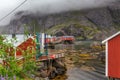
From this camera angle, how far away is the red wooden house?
1101 inches

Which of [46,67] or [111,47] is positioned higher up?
[111,47]

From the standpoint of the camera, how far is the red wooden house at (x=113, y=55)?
91.7ft

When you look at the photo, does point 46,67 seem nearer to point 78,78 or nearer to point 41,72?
point 41,72

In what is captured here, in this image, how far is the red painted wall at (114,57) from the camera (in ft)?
91.8

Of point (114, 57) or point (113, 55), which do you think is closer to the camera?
point (114, 57)

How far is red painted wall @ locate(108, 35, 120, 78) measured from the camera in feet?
91.8

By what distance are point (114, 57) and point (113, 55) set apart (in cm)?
24

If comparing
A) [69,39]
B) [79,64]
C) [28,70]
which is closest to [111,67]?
[28,70]

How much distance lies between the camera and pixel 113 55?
28.9m

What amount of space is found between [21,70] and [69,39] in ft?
405

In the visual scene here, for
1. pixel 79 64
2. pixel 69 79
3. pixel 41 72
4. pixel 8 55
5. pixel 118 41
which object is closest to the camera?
pixel 8 55

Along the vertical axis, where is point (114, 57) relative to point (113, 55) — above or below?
below

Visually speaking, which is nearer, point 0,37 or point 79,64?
point 0,37

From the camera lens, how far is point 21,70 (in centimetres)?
804
